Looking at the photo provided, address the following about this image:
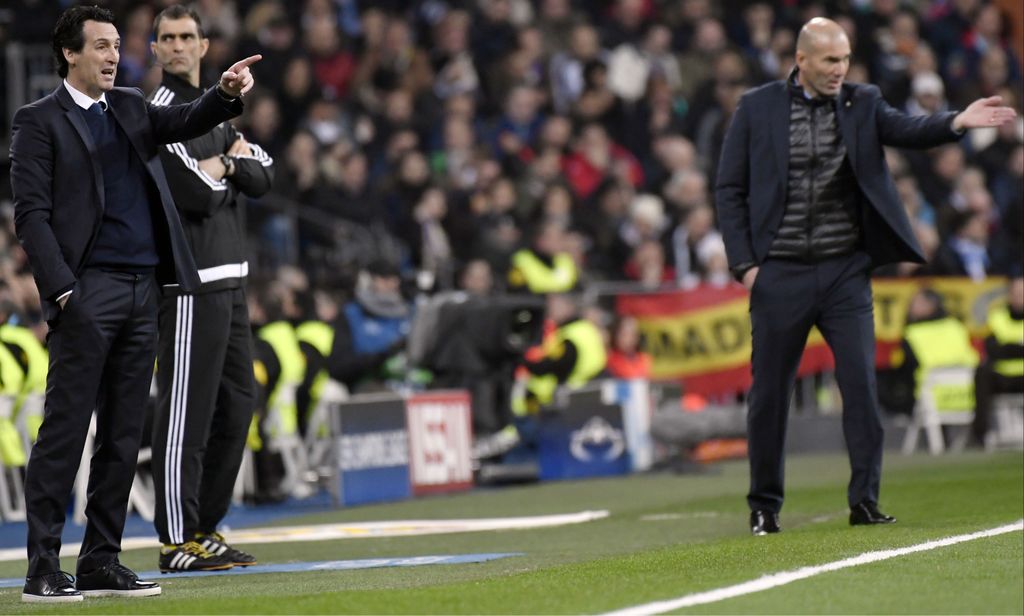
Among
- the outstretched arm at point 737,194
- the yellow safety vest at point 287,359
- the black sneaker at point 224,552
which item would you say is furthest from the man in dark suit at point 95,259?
the yellow safety vest at point 287,359

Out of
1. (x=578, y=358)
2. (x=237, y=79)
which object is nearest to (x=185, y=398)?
(x=237, y=79)

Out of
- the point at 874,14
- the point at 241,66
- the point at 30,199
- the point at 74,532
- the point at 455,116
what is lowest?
the point at 74,532

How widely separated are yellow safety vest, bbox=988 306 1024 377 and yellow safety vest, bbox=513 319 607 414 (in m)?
3.83

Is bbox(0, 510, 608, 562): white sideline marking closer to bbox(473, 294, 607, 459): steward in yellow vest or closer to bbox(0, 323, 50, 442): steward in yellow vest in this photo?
bbox(0, 323, 50, 442): steward in yellow vest

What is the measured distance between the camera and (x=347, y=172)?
1945 cm

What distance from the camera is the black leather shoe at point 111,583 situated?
7.24 meters

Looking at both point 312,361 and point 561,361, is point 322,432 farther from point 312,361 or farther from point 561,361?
point 561,361

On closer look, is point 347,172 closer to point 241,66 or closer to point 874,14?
point 874,14

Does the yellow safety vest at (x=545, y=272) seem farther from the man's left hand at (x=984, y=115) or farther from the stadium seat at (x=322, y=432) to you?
the man's left hand at (x=984, y=115)

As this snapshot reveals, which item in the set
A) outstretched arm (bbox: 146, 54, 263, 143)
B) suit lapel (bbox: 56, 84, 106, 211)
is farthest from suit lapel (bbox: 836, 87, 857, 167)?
suit lapel (bbox: 56, 84, 106, 211)

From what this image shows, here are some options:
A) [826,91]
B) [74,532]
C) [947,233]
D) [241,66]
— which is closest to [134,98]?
[241,66]

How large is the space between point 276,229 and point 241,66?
476 inches

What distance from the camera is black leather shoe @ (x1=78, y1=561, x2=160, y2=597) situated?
724 cm

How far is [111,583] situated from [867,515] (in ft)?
12.0
